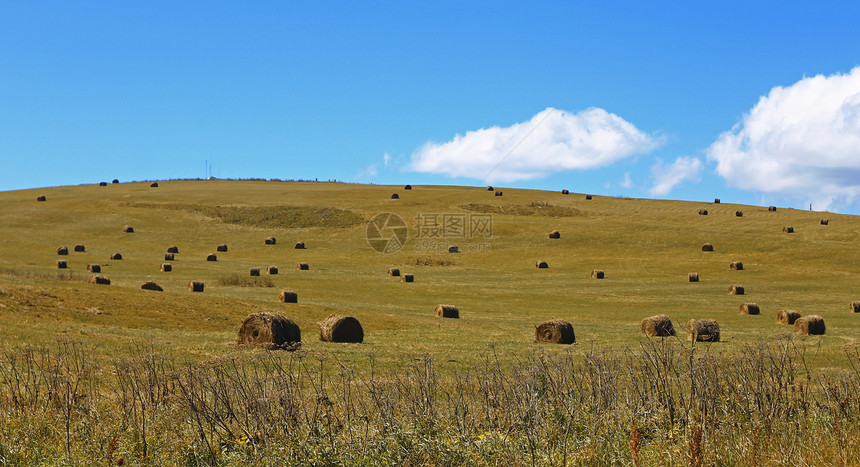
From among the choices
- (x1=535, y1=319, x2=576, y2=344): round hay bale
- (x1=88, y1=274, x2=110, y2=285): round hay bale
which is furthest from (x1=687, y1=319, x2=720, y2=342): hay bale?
(x1=88, y1=274, x2=110, y2=285): round hay bale

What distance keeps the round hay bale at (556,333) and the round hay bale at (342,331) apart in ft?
21.5

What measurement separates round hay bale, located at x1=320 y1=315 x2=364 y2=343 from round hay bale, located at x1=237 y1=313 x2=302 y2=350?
6.34 feet

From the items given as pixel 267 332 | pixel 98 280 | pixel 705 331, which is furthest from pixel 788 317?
pixel 98 280

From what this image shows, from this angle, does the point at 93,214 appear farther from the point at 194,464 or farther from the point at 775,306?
the point at 194,464

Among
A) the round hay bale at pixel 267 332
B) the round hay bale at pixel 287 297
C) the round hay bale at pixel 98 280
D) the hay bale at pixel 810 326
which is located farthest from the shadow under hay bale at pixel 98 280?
the hay bale at pixel 810 326

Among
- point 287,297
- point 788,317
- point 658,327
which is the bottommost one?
point 788,317

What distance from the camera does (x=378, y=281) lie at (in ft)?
173

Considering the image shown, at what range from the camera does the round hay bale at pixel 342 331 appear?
25163mm

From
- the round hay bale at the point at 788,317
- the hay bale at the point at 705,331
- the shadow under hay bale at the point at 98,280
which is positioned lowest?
the round hay bale at the point at 788,317

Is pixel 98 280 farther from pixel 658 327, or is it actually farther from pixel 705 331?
pixel 705 331

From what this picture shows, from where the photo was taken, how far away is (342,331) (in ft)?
82.7

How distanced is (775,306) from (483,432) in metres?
37.0

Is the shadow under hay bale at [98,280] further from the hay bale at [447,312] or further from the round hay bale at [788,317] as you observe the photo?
the round hay bale at [788,317]

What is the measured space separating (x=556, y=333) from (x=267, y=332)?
10.2 m
